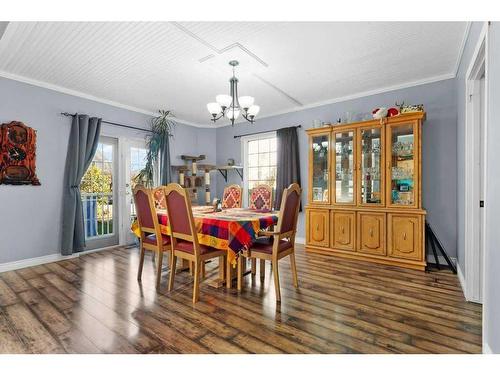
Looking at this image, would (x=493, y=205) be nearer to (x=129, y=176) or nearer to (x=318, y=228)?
(x=318, y=228)

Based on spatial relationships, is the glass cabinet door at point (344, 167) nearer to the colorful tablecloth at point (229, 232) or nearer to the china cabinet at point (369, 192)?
the china cabinet at point (369, 192)

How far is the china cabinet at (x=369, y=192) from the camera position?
342 centimetres

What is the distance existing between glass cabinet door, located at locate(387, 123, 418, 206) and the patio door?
4.39 meters

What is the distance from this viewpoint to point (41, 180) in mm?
3674

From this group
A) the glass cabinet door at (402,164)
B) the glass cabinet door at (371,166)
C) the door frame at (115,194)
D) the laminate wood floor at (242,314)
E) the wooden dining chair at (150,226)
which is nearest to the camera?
the laminate wood floor at (242,314)

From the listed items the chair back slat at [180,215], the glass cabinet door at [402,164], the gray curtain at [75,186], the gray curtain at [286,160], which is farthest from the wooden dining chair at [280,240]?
the gray curtain at [75,186]

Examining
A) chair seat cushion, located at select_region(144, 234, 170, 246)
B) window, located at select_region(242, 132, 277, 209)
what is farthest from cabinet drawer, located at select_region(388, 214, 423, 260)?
chair seat cushion, located at select_region(144, 234, 170, 246)

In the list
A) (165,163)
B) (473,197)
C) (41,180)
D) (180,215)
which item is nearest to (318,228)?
(473,197)

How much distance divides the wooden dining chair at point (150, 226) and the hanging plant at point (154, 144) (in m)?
1.87

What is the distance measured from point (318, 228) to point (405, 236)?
1.18m

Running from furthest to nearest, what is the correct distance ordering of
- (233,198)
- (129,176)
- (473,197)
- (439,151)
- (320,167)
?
(129,176) → (320,167) → (233,198) → (439,151) → (473,197)
